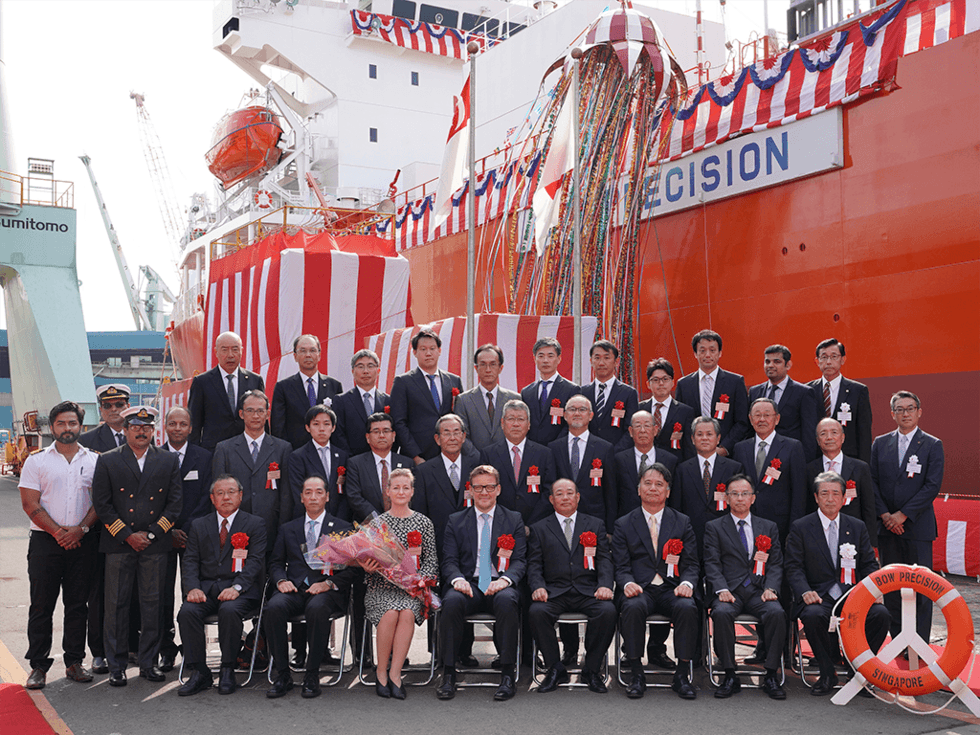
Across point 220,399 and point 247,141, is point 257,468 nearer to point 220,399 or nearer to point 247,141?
point 220,399

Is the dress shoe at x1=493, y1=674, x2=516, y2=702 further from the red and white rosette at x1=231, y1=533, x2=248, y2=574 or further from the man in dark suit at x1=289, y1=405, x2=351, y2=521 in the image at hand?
the red and white rosette at x1=231, y1=533, x2=248, y2=574

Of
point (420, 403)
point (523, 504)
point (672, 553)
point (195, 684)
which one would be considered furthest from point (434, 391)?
point (195, 684)

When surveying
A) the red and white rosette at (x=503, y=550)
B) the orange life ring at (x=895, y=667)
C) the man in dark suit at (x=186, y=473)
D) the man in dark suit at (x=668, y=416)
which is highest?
the man in dark suit at (x=668, y=416)

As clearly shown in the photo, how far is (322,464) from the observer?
5.58 meters

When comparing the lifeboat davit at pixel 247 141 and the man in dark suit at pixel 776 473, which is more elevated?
the lifeboat davit at pixel 247 141

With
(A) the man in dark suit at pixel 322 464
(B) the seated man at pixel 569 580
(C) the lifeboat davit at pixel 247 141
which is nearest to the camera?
(B) the seated man at pixel 569 580

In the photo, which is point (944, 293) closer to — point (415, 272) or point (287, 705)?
point (287, 705)

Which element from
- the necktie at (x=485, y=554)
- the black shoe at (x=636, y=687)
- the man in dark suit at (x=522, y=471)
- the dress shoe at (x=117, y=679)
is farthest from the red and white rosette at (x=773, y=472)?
the dress shoe at (x=117, y=679)

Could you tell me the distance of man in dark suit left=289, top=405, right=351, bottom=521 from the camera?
553 centimetres

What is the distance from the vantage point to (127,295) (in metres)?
66.2

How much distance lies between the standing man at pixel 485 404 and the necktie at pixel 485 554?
815 mm

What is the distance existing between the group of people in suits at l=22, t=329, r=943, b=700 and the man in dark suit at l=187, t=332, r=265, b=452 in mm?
14

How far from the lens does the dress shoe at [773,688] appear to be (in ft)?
15.6

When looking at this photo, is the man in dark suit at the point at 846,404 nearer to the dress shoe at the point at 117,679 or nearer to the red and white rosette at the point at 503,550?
the red and white rosette at the point at 503,550
